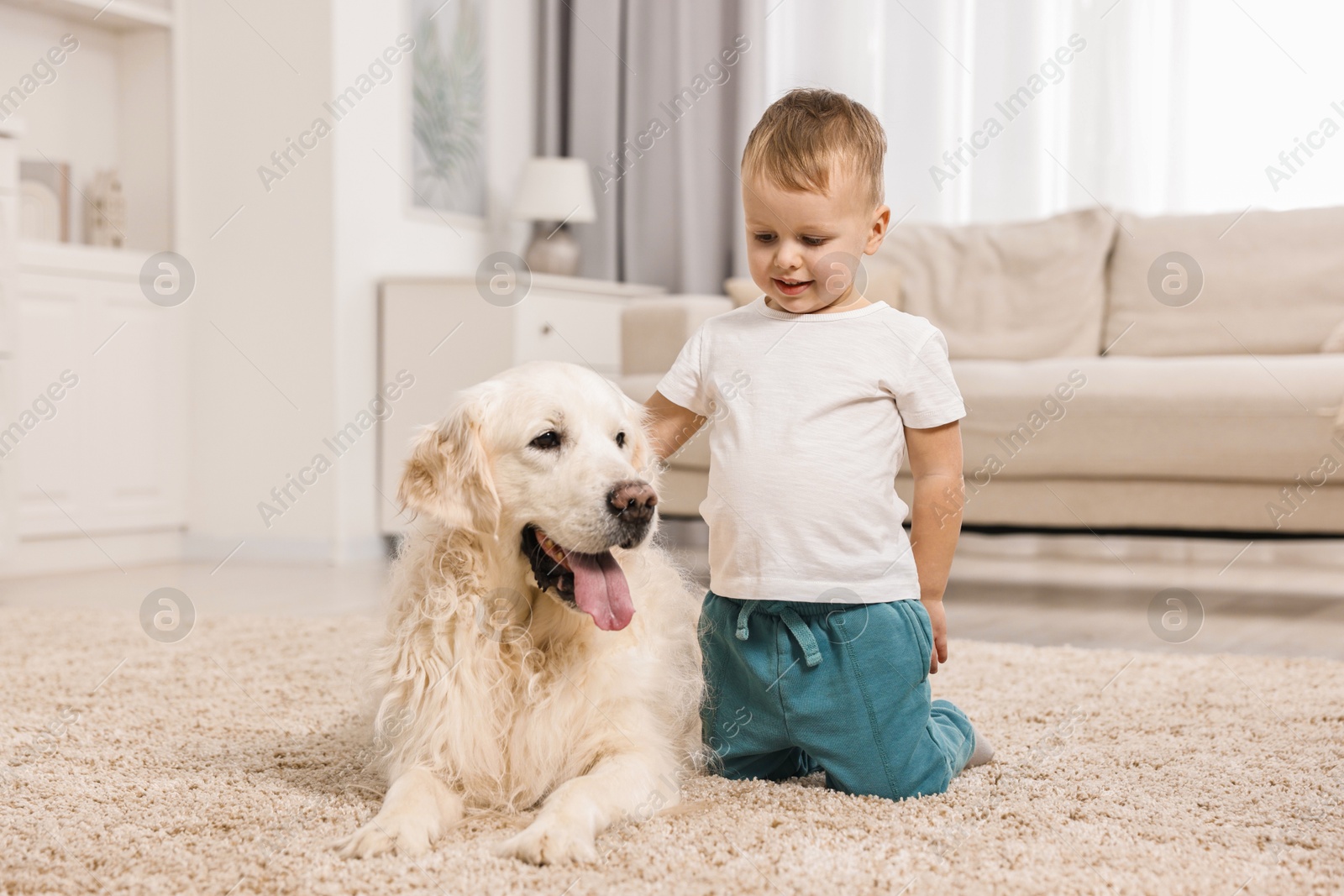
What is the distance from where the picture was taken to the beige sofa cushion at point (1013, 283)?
3.78 meters

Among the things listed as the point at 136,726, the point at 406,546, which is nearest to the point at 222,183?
the point at 136,726

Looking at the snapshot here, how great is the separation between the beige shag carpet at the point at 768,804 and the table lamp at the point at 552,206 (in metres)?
2.99

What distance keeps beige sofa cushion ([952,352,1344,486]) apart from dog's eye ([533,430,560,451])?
1.82 meters

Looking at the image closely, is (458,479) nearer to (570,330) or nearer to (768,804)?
(768,804)

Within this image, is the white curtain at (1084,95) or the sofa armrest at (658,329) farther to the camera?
the white curtain at (1084,95)

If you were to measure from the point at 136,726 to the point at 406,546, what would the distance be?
657 mm

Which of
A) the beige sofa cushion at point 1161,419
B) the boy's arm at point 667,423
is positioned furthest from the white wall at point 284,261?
the boy's arm at point 667,423

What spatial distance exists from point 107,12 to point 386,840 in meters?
3.89

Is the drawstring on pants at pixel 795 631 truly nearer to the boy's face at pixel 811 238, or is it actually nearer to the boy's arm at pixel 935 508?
the boy's arm at pixel 935 508

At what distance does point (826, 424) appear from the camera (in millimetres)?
1393

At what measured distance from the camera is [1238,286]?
3.58m

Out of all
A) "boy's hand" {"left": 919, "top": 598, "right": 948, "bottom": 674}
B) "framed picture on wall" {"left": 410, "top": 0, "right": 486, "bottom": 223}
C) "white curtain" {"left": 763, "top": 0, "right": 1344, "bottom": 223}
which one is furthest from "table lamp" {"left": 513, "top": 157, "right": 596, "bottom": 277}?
"boy's hand" {"left": 919, "top": 598, "right": 948, "bottom": 674}

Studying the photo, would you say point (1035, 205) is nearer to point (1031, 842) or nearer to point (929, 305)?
point (929, 305)

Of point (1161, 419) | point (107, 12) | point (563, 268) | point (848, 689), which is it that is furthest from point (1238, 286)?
point (107, 12)
